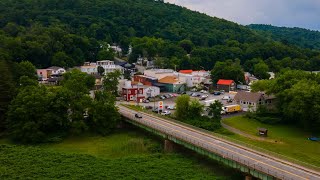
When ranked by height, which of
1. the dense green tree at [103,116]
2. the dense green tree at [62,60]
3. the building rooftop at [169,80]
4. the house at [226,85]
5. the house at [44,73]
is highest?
the dense green tree at [62,60]

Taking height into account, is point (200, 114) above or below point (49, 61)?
below

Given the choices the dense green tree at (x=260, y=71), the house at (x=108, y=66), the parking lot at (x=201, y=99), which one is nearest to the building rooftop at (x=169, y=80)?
the parking lot at (x=201, y=99)

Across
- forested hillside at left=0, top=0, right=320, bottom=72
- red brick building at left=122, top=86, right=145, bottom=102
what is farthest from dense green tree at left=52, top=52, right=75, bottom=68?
red brick building at left=122, top=86, right=145, bottom=102

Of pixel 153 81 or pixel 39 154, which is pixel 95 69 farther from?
pixel 39 154

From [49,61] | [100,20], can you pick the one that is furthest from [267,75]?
[100,20]

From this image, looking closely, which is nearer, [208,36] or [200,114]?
[200,114]

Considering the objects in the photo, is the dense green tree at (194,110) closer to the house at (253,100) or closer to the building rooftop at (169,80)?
the house at (253,100)
